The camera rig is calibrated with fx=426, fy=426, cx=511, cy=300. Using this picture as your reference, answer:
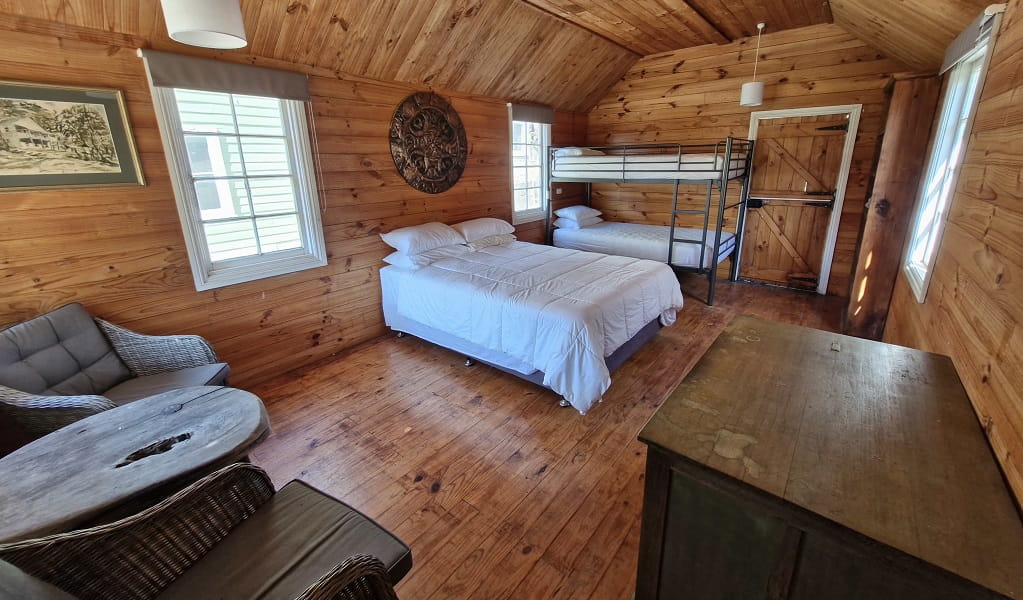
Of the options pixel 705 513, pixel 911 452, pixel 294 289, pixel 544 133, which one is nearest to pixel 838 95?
pixel 544 133

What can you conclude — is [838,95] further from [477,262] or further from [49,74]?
[49,74]

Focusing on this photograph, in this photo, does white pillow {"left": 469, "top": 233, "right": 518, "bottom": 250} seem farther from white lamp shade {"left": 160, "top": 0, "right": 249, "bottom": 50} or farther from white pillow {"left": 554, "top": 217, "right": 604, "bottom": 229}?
white lamp shade {"left": 160, "top": 0, "right": 249, "bottom": 50}

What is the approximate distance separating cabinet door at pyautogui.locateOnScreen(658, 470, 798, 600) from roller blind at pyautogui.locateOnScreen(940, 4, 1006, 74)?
2.07 metres

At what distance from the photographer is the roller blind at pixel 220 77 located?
2229 millimetres

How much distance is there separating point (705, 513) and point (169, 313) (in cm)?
291

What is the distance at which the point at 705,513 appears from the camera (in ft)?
3.27

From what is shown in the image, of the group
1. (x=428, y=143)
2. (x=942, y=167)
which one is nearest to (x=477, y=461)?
(x=428, y=143)

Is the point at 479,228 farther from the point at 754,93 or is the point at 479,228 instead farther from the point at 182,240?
the point at 754,93

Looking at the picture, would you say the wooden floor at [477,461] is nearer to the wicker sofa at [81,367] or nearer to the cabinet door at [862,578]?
the wicker sofa at [81,367]

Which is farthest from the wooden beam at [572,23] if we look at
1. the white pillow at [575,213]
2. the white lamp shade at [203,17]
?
the white lamp shade at [203,17]

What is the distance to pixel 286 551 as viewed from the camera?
3.83 ft

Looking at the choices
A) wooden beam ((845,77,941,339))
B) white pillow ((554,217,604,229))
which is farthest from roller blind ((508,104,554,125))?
wooden beam ((845,77,941,339))

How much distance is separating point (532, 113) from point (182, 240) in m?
3.49

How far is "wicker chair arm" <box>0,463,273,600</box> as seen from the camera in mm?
911
